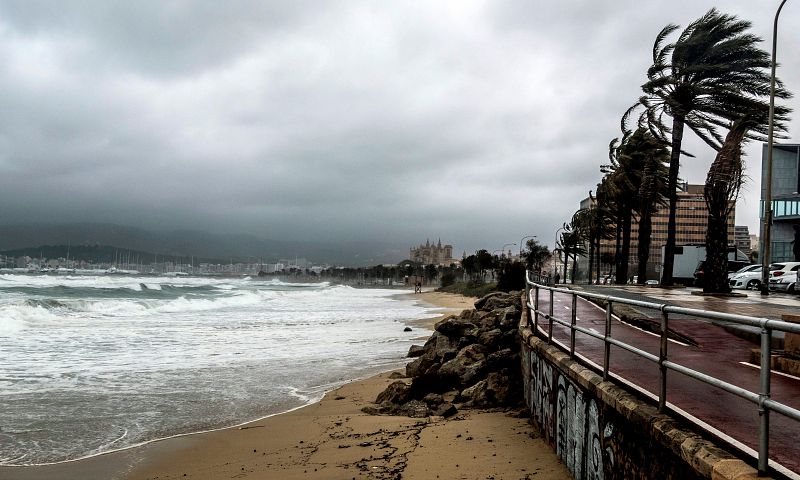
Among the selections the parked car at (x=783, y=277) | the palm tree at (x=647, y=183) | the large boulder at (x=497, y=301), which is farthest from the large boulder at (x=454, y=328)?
the parked car at (x=783, y=277)

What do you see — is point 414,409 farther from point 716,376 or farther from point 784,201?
point 784,201

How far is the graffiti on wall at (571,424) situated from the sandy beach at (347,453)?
0.24m

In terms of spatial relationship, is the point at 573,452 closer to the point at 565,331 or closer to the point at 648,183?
the point at 565,331

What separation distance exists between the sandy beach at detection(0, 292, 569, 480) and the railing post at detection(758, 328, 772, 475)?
3497 mm

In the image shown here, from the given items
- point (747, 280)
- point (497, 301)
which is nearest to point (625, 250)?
point (747, 280)

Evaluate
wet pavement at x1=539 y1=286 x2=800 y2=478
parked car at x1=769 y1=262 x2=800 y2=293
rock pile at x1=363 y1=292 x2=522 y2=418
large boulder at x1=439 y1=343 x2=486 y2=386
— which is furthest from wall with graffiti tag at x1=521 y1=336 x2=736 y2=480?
parked car at x1=769 y1=262 x2=800 y2=293

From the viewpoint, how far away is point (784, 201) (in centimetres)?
7775

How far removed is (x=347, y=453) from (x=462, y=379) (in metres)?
4.01

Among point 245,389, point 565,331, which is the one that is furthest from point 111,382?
point 565,331

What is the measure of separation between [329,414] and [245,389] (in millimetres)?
3183

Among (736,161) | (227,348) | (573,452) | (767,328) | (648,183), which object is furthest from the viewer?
(648,183)

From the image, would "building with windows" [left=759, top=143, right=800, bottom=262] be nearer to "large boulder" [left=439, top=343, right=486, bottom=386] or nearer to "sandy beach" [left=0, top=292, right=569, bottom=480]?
"large boulder" [left=439, top=343, right=486, bottom=386]

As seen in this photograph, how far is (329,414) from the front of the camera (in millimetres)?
11125

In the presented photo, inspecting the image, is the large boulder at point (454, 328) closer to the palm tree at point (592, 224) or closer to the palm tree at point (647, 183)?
the palm tree at point (647, 183)
